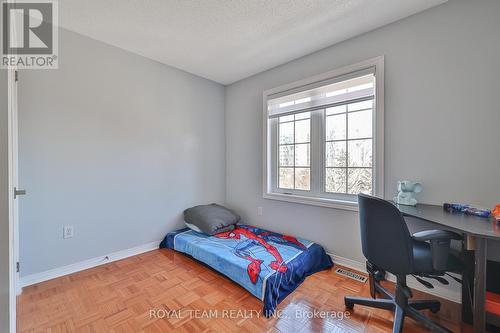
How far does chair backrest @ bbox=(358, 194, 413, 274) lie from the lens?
46.6 inches

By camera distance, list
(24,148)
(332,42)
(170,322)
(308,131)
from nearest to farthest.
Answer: (170,322)
(24,148)
(332,42)
(308,131)

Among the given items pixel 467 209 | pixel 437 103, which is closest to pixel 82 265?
pixel 467 209

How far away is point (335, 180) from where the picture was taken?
2340 mm

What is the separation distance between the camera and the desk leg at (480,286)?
1050mm

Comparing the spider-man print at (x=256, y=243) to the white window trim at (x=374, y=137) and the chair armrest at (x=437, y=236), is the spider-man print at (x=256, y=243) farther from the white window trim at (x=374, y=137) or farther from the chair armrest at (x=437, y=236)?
the chair armrest at (x=437, y=236)

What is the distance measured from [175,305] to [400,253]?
1602mm

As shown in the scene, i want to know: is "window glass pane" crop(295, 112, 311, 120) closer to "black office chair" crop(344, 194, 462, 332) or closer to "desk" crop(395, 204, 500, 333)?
"black office chair" crop(344, 194, 462, 332)

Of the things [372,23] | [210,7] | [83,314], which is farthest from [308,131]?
[83,314]

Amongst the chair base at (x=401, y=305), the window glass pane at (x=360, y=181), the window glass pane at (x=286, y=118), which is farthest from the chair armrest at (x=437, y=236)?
the window glass pane at (x=286, y=118)

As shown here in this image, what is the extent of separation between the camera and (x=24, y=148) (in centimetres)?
180

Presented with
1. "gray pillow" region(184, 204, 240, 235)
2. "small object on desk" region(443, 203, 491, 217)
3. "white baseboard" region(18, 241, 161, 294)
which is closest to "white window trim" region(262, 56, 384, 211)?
"small object on desk" region(443, 203, 491, 217)

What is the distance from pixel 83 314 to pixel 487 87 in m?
3.33

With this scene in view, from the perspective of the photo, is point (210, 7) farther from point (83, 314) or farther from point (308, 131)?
point (83, 314)
